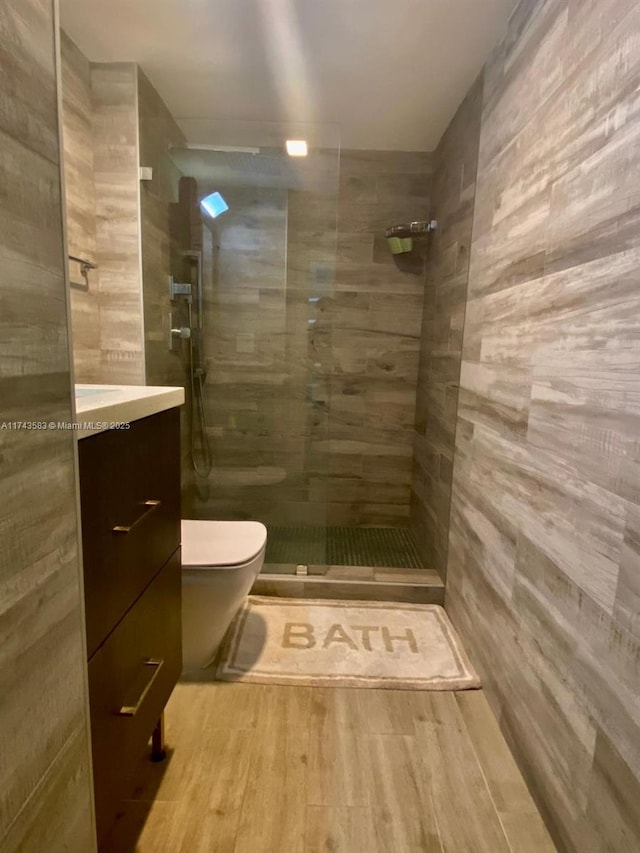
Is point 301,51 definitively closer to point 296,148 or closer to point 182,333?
point 296,148

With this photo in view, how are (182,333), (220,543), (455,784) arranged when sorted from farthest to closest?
(182,333)
(220,543)
(455,784)

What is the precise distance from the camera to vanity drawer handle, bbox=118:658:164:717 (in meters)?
0.92

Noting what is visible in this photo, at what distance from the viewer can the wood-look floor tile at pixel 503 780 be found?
3.62ft

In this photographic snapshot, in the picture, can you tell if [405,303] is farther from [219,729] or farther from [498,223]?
[219,729]

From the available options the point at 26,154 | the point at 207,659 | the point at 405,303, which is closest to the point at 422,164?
the point at 405,303

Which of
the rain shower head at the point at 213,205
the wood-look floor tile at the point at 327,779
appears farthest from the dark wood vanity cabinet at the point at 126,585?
the rain shower head at the point at 213,205

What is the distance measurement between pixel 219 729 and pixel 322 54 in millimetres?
2341

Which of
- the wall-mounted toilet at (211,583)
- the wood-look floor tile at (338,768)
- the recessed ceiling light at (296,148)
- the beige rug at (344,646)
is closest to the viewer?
the wood-look floor tile at (338,768)

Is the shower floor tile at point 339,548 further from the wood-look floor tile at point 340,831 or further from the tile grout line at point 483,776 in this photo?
the wood-look floor tile at point 340,831

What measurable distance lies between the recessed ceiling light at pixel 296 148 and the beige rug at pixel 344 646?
2142 mm

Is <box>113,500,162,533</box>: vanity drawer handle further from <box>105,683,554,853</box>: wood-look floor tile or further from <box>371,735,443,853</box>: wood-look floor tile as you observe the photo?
<box>371,735,443,853</box>: wood-look floor tile

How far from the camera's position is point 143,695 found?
100 centimetres

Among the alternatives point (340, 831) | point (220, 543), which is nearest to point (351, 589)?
point (220, 543)

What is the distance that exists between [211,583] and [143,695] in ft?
1.52
